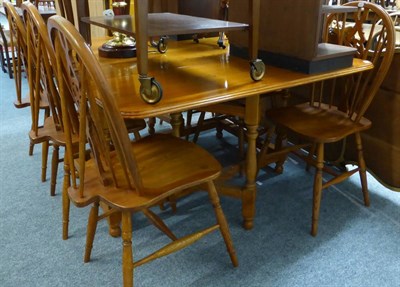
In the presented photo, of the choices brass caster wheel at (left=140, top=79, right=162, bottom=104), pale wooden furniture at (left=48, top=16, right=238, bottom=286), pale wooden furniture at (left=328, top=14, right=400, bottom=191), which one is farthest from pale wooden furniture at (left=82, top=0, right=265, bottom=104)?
pale wooden furniture at (left=328, top=14, right=400, bottom=191)

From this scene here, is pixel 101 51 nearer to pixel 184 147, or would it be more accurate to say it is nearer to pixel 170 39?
pixel 170 39

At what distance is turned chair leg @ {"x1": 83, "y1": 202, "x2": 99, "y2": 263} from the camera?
141cm

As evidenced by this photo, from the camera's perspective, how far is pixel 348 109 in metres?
1.83

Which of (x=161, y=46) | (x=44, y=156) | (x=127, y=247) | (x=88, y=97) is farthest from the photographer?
(x=44, y=156)

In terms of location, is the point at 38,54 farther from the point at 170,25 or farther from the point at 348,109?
the point at 348,109

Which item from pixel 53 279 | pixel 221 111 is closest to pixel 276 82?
pixel 221 111

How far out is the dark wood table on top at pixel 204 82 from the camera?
1.13 metres

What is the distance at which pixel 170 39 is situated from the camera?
2.13 meters

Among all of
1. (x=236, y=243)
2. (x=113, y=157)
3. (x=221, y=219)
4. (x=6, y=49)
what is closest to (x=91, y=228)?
(x=113, y=157)

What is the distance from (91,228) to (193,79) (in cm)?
70

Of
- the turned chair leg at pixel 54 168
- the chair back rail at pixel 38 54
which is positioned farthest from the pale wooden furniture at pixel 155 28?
the turned chair leg at pixel 54 168

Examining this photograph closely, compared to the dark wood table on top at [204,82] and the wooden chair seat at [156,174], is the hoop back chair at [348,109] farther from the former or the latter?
the wooden chair seat at [156,174]

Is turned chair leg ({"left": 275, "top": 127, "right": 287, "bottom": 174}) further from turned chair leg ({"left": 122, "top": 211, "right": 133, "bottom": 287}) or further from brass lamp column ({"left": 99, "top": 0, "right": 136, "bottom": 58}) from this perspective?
turned chair leg ({"left": 122, "top": 211, "right": 133, "bottom": 287})

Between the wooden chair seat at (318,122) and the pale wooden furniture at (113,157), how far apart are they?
0.53m
